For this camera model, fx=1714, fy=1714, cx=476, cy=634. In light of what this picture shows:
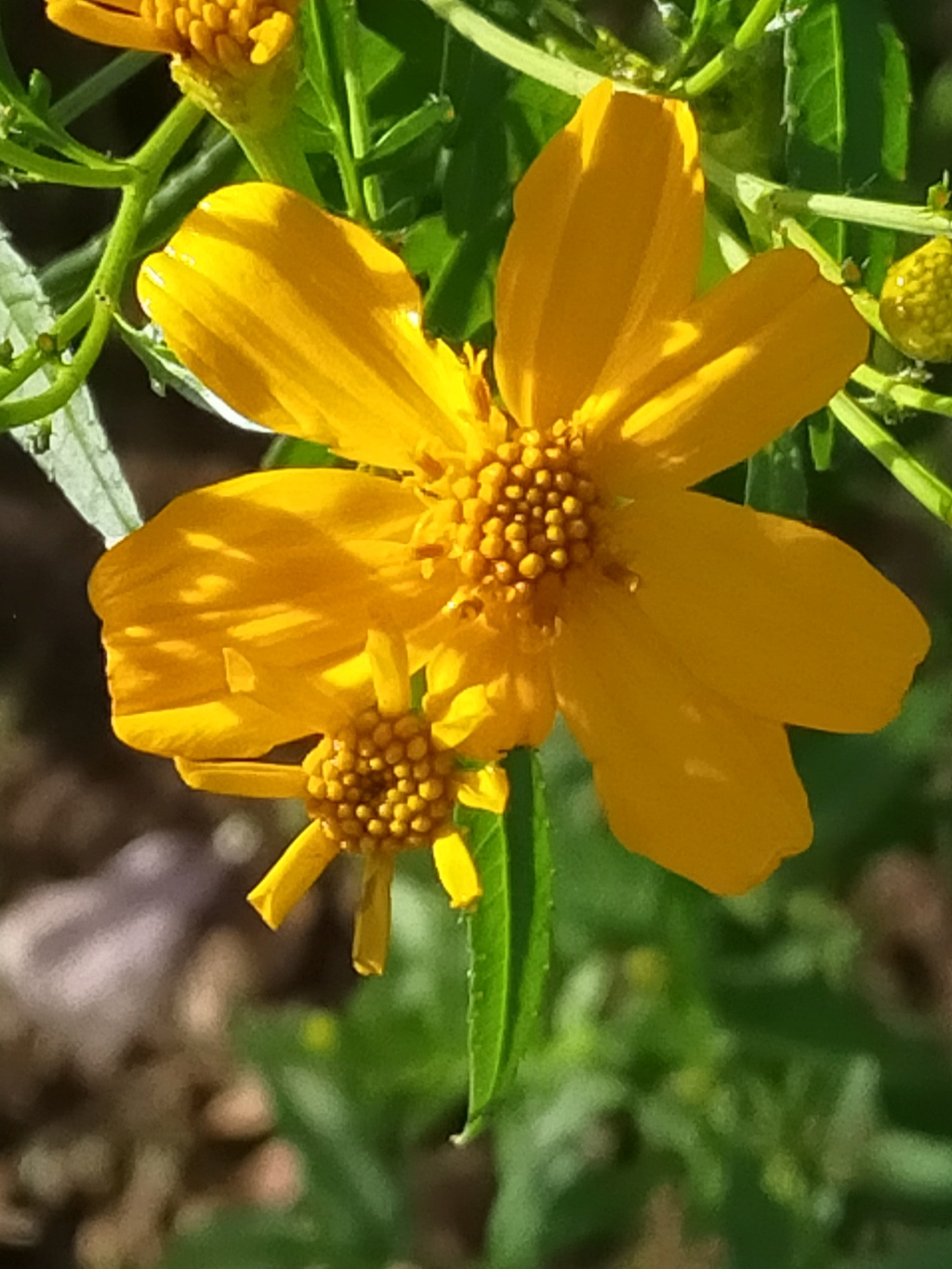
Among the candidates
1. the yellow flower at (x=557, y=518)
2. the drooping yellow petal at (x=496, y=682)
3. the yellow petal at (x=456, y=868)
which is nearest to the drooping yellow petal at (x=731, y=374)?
the yellow flower at (x=557, y=518)

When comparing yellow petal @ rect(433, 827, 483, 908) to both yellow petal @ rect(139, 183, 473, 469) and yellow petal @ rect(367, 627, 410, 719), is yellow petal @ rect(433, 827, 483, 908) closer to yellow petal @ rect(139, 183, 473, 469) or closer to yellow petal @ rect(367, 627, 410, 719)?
yellow petal @ rect(367, 627, 410, 719)

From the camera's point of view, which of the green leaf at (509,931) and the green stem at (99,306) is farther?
the green leaf at (509,931)

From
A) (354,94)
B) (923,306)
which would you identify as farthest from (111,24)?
(923,306)

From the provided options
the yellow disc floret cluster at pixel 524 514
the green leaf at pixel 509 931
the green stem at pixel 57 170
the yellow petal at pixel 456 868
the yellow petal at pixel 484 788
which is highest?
the green stem at pixel 57 170

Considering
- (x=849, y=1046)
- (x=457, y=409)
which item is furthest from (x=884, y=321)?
(x=849, y=1046)

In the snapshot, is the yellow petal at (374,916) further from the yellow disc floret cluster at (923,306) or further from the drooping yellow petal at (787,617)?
the yellow disc floret cluster at (923,306)

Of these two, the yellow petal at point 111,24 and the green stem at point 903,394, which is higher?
the yellow petal at point 111,24
